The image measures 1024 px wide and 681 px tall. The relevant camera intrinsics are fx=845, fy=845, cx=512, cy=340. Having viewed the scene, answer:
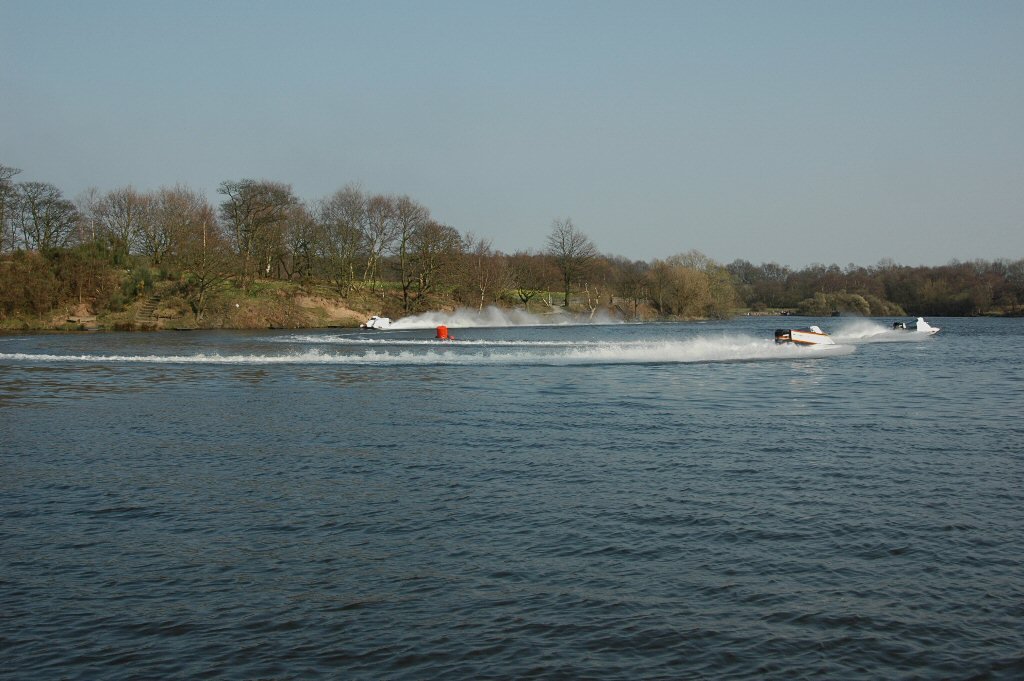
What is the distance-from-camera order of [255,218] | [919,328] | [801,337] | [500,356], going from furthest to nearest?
[255,218], [919,328], [801,337], [500,356]

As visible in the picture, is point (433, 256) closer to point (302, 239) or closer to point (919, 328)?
point (302, 239)

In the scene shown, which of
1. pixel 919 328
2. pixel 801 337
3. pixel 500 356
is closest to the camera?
pixel 500 356

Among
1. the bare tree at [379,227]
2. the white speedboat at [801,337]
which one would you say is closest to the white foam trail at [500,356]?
the white speedboat at [801,337]

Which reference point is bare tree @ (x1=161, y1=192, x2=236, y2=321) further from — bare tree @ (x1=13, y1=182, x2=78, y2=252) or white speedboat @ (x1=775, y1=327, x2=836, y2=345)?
white speedboat @ (x1=775, y1=327, x2=836, y2=345)

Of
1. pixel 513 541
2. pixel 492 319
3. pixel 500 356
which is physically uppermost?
pixel 492 319

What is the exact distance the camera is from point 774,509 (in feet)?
44.4

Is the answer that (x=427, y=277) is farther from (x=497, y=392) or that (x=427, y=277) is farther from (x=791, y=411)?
(x=791, y=411)

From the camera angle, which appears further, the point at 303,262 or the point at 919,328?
the point at 303,262

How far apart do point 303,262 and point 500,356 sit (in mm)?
72312

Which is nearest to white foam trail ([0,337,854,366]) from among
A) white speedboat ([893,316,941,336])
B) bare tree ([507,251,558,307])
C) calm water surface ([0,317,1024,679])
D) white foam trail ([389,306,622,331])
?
calm water surface ([0,317,1024,679])

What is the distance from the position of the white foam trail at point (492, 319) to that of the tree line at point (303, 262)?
4145 millimetres

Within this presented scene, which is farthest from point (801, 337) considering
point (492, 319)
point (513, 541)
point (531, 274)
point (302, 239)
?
point (531, 274)

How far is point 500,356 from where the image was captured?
49906 millimetres

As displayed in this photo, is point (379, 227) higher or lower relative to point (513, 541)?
higher
